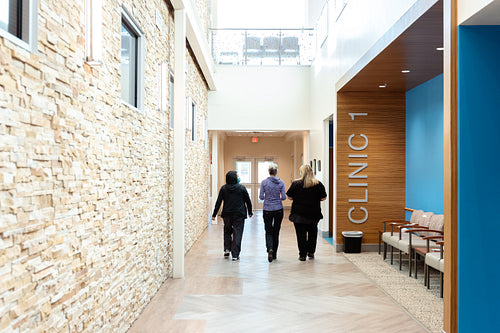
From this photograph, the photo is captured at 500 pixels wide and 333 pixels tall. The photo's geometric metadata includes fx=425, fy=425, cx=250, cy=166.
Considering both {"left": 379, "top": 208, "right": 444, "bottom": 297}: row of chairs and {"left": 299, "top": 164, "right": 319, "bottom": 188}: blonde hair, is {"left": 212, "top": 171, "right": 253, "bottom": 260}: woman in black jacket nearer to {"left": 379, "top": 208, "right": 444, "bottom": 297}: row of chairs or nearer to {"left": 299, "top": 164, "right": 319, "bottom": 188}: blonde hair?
{"left": 299, "top": 164, "right": 319, "bottom": 188}: blonde hair

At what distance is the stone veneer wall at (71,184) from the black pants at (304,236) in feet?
10.4

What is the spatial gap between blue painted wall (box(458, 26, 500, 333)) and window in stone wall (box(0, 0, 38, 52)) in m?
3.04

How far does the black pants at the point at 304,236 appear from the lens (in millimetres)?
7262

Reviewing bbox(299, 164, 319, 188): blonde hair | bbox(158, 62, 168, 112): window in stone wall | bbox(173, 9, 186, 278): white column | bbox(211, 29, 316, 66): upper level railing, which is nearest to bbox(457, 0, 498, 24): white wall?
bbox(158, 62, 168, 112): window in stone wall

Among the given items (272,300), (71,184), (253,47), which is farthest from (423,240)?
(253,47)

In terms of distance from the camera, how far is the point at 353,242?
26.1 feet

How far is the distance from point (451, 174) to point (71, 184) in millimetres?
2839

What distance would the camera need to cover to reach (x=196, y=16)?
7.60 metres

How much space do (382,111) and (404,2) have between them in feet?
11.8

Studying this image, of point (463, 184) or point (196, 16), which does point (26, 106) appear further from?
point (196, 16)

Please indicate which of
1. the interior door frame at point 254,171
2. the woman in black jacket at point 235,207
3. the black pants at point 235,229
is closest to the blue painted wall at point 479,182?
the woman in black jacket at point 235,207

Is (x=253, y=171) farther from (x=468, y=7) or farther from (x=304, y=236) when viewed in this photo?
(x=468, y=7)

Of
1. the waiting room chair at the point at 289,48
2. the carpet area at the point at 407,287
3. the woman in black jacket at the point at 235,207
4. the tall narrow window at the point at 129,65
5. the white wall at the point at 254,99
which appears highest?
the waiting room chair at the point at 289,48

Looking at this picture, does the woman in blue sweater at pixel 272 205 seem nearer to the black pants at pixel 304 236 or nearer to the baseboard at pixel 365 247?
the black pants at pixel 304 236
